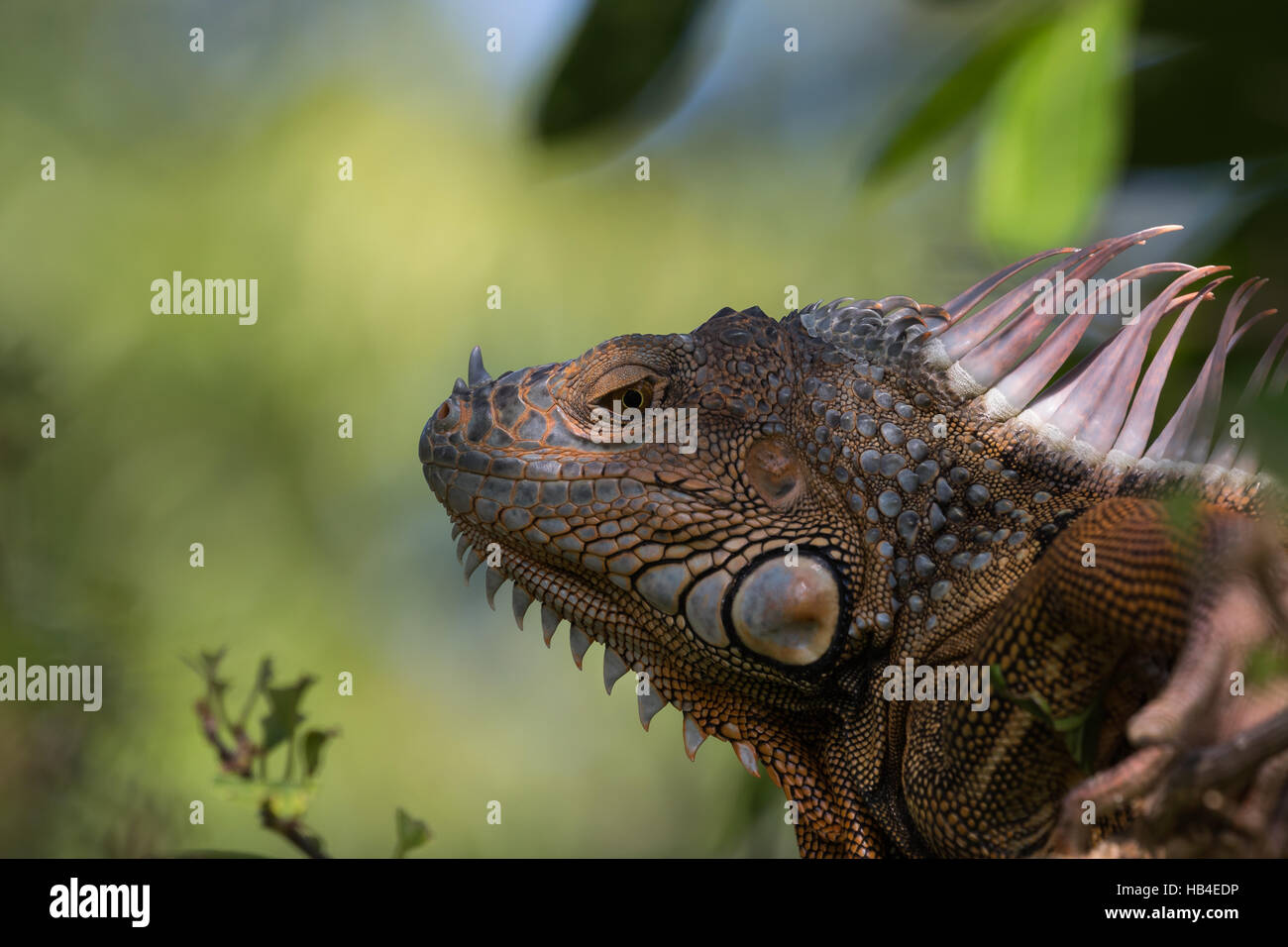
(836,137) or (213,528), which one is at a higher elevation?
(836,137)

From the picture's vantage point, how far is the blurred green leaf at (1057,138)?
9.14 ft

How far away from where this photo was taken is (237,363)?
901 cm

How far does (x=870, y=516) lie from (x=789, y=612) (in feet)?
1.25

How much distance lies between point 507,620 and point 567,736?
43.7 inches

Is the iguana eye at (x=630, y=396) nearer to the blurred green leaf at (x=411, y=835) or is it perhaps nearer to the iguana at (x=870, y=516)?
the iguana at (x=870, y=516)

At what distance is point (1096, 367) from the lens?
A: 3258mm

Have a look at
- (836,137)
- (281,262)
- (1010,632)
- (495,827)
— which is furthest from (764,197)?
(1010,632)

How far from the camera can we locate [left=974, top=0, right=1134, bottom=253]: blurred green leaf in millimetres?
2785

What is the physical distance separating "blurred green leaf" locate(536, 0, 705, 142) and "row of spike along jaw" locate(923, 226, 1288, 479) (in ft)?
5.13

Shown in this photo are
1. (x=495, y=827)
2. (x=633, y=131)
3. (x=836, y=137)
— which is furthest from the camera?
(x=836, y=137)

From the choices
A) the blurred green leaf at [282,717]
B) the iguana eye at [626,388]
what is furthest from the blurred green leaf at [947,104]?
the blurred green leaf at [282,717]

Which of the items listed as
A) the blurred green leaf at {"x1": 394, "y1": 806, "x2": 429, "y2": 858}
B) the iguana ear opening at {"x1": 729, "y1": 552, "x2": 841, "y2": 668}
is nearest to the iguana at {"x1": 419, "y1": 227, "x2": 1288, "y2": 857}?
the iguana ear opening at {"x1": 729, "y1": 552, "x2": 841, "y2": 668}

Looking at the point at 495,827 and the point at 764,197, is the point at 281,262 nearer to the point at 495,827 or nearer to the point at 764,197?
the point at 764,197

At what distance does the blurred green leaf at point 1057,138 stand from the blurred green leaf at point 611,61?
1570mm
